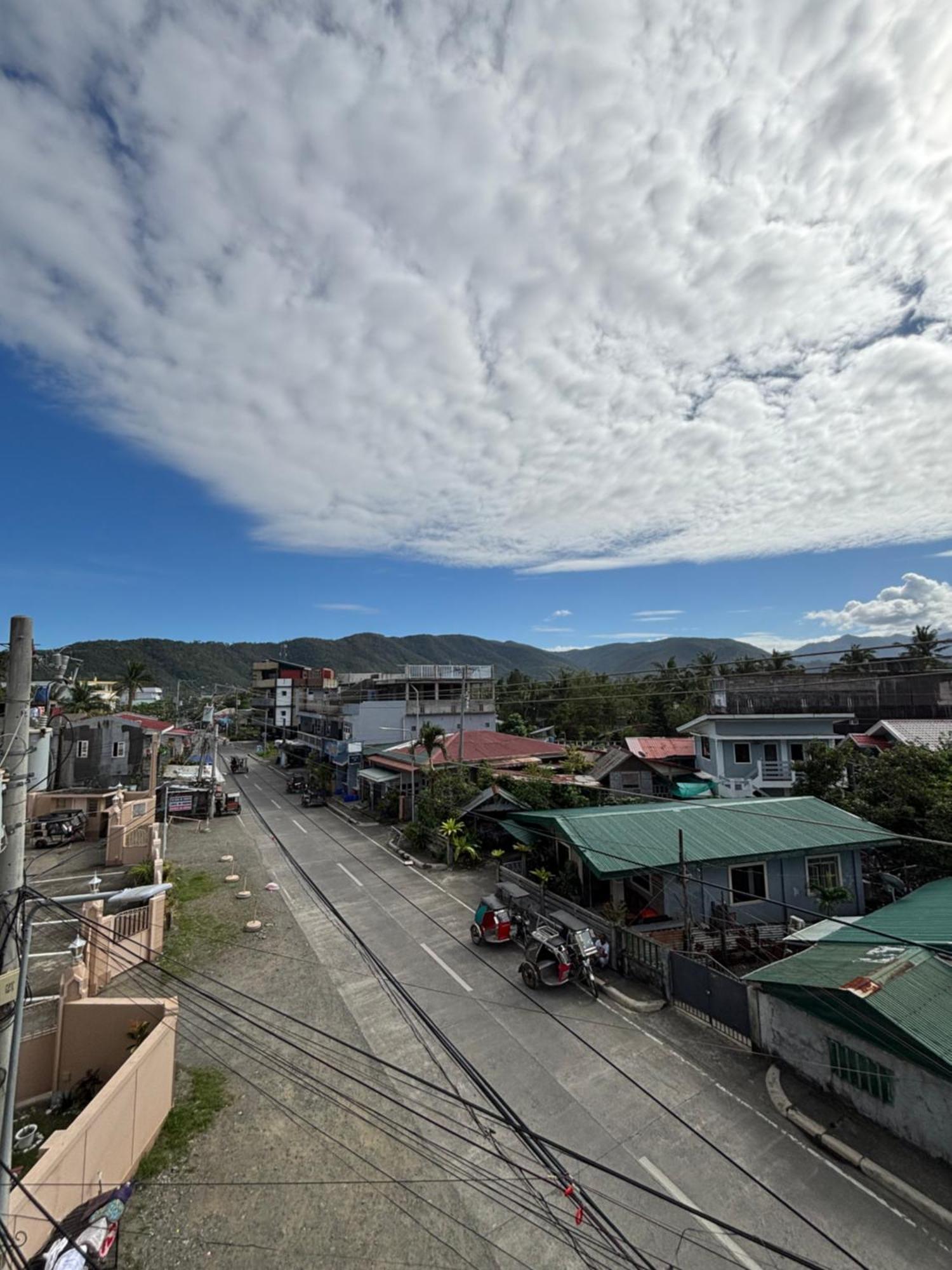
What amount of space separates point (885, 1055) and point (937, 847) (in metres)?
14.4

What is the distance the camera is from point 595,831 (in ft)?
62.5

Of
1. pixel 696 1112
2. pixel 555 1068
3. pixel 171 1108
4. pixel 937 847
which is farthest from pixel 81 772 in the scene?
pixel 937 847

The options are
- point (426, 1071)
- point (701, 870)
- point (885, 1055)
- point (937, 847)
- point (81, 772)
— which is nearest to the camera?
point (885, 1055)

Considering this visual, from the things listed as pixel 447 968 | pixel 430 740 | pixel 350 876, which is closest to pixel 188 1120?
pixel 447 968

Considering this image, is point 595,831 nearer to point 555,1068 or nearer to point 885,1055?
point 555,1068

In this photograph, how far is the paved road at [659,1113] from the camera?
836 cm

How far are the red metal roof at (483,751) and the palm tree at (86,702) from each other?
31.6 meters

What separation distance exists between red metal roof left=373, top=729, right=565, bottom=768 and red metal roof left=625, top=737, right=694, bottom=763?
573 centimetres

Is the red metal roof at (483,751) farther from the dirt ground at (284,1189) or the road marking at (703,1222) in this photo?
the road marking at (703,1222)

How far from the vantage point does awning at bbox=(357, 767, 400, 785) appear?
37500mm

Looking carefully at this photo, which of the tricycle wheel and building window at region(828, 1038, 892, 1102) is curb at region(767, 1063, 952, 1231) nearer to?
building window at region(828, 1038, 892, 1102)

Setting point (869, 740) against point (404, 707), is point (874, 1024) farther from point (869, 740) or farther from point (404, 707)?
point (404, 707)

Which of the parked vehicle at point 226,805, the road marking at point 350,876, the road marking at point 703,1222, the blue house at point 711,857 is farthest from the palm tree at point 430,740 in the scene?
the road marking at point 703,1222

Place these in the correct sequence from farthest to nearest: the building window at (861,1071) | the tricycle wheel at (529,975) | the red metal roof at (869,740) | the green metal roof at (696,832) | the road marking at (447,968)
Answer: the red metal roof at (869,740)
the green metal roof at (696,832)
the road marking at (447,968)
the tricycle wheel at (529,975)
the building window at (861,1071)
